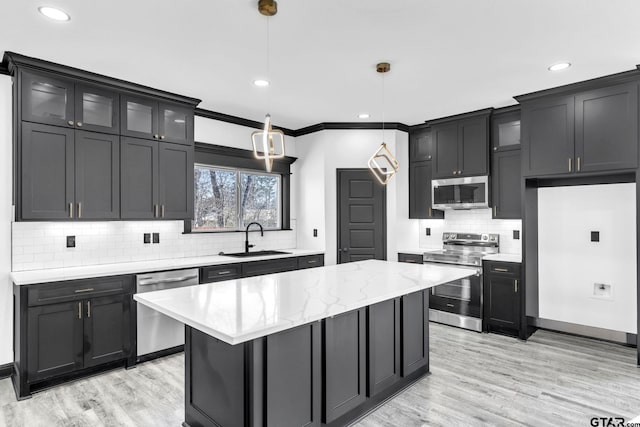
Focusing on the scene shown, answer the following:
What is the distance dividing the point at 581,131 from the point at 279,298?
11.6 ft

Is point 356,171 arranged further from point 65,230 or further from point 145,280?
point 65,230

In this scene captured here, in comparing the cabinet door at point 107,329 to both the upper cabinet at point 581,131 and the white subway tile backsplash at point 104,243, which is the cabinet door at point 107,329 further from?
Result: the upper cabinet at point 581,131

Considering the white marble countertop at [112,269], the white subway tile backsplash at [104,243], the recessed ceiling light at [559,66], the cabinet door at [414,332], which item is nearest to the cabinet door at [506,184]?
the recessed ceiling light at [559,66]

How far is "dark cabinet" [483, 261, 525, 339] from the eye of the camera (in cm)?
421

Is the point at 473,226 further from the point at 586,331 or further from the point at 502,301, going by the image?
the point at 586,331

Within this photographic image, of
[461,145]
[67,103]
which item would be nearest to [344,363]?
[67,103]

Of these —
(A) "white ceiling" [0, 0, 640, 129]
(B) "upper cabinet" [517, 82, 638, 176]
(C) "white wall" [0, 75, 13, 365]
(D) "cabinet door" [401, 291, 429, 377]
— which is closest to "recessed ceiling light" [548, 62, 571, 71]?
(A) "white ceiling" [0, 0, 640, 129]

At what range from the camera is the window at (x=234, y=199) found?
4.74 meters

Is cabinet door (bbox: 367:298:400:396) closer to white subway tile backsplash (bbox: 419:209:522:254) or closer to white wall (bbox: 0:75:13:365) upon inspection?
white subway tile backsplash (bbox: 419:209:522:254)

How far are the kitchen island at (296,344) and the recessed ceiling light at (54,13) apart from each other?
6.21 feet

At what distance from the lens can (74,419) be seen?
102 inches

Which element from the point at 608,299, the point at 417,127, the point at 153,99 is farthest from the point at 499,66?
the point at 153,99

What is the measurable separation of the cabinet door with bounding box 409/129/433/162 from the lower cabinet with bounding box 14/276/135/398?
4065 millimetres

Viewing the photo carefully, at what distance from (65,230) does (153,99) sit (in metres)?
1.55
